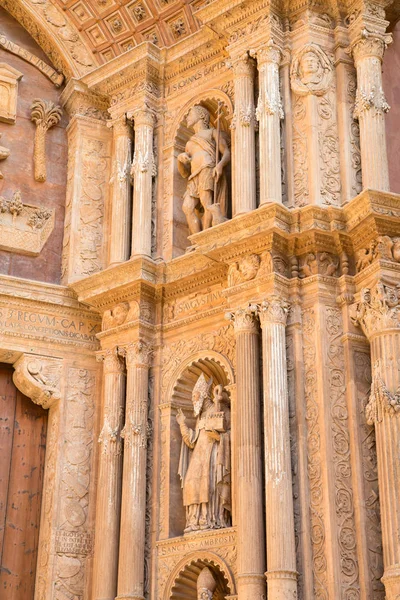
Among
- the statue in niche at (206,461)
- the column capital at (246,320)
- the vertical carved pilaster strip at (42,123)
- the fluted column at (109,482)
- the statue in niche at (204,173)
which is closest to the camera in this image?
the column capital at (246,320)

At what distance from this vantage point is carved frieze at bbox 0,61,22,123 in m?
14.9

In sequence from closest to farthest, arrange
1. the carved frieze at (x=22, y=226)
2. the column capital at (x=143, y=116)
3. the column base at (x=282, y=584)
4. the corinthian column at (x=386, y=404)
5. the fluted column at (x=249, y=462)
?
1. the corinthian column at (x=386, y=404)
2. the column base at (x=282, y=584)
3. the fluted column at (x=249, y=462)
4. the carved frieze at (x=22, y=226)
5. the column capital at (x=143, y=116)

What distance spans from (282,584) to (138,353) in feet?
12.6

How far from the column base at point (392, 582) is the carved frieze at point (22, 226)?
22.5 ft

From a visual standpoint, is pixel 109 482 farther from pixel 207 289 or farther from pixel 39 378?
pixel 207 289

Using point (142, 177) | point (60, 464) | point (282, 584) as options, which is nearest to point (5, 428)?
point (60, 464)

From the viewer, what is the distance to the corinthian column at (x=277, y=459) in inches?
412

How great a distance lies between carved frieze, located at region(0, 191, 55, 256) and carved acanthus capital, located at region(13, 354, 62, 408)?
1699mm

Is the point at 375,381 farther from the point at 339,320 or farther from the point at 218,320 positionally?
the point at 218,320

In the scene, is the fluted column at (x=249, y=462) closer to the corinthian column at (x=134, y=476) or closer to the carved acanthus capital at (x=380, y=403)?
the carved acanthus capital at (x=380, y=403)

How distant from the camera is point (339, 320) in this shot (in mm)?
A: 11672

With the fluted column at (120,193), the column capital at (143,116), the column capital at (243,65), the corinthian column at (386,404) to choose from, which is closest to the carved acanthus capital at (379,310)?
the corinthian column at (386,404)

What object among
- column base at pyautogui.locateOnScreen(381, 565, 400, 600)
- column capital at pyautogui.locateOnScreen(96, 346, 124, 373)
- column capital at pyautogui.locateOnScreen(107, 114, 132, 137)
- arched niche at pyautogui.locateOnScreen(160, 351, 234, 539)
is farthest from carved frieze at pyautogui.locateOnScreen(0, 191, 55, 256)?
column base at pyautogui.locateOnScreen(381, 565, 400, 600)

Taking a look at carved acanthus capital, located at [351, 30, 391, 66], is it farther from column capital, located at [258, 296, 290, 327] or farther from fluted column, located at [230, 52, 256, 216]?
column capital, located at [258, 296, 290, 327]
